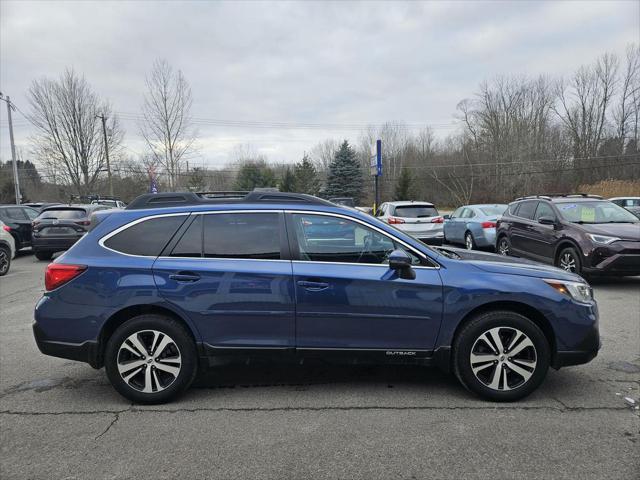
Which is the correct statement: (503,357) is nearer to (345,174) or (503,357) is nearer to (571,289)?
(571,289)

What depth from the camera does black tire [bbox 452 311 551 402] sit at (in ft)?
11.6

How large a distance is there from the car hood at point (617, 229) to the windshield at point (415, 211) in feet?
17.6

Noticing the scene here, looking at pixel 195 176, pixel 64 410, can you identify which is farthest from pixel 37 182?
pixel 64 410

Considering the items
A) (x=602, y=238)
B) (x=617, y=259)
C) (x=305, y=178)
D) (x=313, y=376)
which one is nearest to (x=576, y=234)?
(x=602, y=238)

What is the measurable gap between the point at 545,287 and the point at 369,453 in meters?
1.95

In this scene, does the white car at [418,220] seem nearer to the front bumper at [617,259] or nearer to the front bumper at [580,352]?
the front bumper at [617,259]

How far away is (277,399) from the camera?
3691 millimetres

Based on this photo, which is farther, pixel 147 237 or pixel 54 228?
pixel 54 228

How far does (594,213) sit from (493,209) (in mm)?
5545

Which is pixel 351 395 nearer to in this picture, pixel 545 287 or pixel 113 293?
pixel 545 287

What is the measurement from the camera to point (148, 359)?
3578 mm

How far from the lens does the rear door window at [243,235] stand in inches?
145

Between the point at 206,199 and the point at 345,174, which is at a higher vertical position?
the point at 345,174

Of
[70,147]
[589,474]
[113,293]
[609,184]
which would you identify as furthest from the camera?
[609,184]
